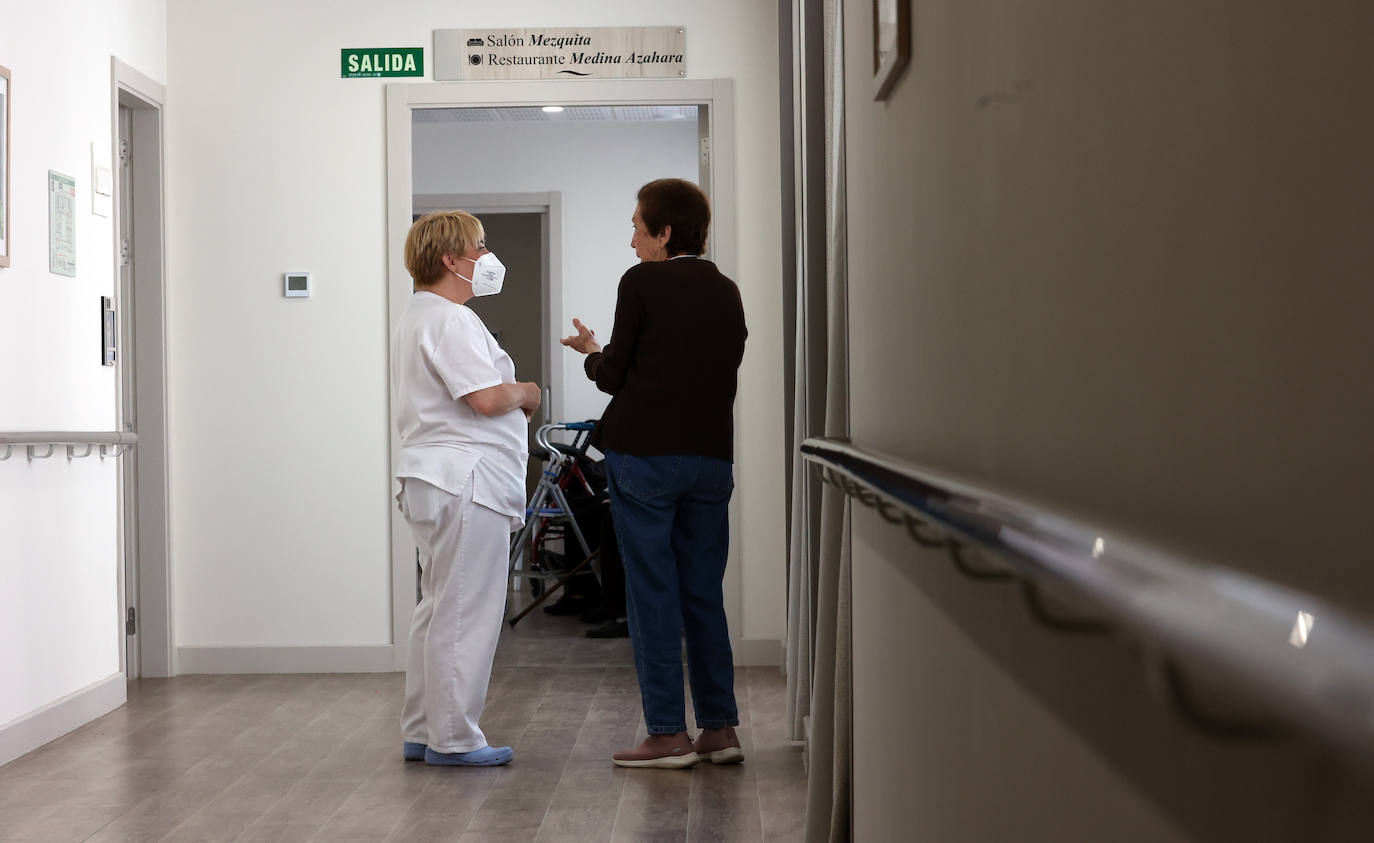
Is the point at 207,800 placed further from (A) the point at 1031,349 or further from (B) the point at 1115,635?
(B) the point at 1115,635

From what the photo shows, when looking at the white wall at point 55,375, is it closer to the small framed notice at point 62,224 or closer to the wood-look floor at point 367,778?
the small framed notice at point 62,224

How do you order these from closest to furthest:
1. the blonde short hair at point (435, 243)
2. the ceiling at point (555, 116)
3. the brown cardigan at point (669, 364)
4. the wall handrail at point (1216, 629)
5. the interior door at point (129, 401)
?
1. the wall handrail at point (1216, 629)
2. the brown cardigan at point (669, 364)
3. the blonde short hair at point (435, 243)
4. the interior door at point (129, 401)
5. the ceiling at point (555, 116)

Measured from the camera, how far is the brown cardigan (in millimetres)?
3115

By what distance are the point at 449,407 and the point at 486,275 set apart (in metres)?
0.42

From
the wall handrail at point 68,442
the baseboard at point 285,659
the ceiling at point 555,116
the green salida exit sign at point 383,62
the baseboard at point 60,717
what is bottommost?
the baseboard at point 285,659

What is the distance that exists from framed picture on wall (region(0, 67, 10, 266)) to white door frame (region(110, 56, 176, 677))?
45.6 inches

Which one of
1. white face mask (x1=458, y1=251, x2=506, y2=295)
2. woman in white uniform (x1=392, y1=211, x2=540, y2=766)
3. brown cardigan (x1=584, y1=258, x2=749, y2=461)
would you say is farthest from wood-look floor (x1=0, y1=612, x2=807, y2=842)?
white face mask (x1=458, y1=251, x2=506, y2=295)

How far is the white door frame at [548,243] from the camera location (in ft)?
24.6

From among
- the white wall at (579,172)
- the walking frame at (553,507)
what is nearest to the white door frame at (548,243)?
the white wall at (579,172)

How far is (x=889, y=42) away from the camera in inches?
48.7

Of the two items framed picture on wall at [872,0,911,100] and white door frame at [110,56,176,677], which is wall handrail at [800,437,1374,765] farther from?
white door frame at [110,56,176,677]

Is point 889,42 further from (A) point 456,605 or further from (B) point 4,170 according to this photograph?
(B) point 4,170

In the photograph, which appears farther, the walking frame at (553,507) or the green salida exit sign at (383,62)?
the walking frame at (553,507)

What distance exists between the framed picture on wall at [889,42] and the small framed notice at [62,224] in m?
3.23
